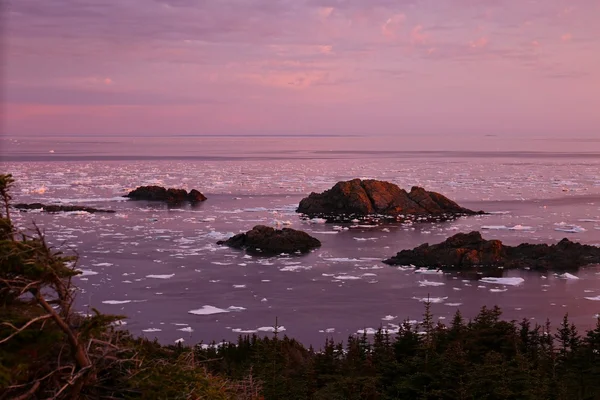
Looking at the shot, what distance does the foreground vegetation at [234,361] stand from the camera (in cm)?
484

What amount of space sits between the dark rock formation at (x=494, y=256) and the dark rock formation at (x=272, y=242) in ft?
18.0

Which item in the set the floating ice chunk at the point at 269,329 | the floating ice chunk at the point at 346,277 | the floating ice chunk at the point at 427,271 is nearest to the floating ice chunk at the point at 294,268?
the floating ice chunk at the point at 346,277

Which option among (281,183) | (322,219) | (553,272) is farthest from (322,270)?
(281,183)

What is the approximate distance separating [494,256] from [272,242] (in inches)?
477

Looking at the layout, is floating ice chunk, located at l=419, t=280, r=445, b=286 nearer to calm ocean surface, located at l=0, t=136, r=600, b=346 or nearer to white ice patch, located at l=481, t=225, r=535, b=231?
calm ocean surface, located at l=0, t=136, r=600, b=346

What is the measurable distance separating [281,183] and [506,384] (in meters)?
65.5

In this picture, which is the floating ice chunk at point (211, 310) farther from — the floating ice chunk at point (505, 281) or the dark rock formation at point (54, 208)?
the dark rock formation at point (54, 208)

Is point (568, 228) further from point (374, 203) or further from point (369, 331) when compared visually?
point (369, 331)

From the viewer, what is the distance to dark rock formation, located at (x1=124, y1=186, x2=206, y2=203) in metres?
58.8

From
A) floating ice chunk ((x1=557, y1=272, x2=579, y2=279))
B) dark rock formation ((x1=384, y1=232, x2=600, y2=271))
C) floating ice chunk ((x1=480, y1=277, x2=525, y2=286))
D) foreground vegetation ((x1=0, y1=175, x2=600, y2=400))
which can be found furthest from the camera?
dark rock formation ((x1=384, y1=232, x2=600, y2=271))

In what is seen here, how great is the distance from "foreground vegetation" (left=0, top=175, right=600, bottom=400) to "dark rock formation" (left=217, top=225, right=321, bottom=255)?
16204mm

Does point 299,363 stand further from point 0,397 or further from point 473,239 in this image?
point 473,239

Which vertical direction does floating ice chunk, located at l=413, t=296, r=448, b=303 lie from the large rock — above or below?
below

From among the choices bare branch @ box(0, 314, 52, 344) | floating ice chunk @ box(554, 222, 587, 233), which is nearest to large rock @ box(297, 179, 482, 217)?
floating ice chunk @ box(554, 222, 587, 233)
